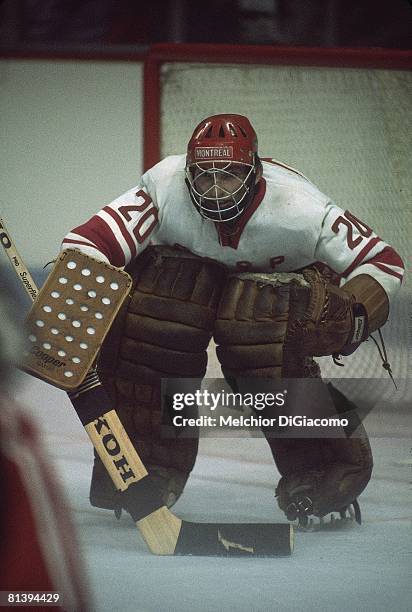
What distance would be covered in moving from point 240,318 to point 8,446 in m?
1.12

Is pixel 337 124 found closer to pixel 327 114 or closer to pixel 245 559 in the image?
pixel 327 114

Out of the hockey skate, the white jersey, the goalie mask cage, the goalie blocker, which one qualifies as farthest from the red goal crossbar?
the hockey skate

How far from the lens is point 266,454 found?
227 centimetres

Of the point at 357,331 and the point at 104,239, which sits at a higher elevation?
the point at 104,239

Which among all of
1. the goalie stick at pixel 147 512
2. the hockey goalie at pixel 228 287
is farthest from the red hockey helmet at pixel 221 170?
the goalie stick at pixel 147 512

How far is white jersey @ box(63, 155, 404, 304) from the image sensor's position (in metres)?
2.23

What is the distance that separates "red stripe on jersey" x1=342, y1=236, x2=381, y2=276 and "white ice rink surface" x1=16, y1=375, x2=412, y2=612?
0.37 meters

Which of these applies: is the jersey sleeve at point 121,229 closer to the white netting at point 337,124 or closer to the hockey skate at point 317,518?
the white netting at point 337,124

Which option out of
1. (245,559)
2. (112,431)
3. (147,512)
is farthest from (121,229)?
(245,559)

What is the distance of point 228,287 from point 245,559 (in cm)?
67

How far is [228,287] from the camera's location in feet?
7.35

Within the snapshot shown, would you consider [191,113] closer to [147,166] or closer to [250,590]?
[147,166]

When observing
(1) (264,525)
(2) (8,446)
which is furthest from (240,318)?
(2) (8,446)

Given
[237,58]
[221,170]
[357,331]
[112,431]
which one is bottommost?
[112,431]
